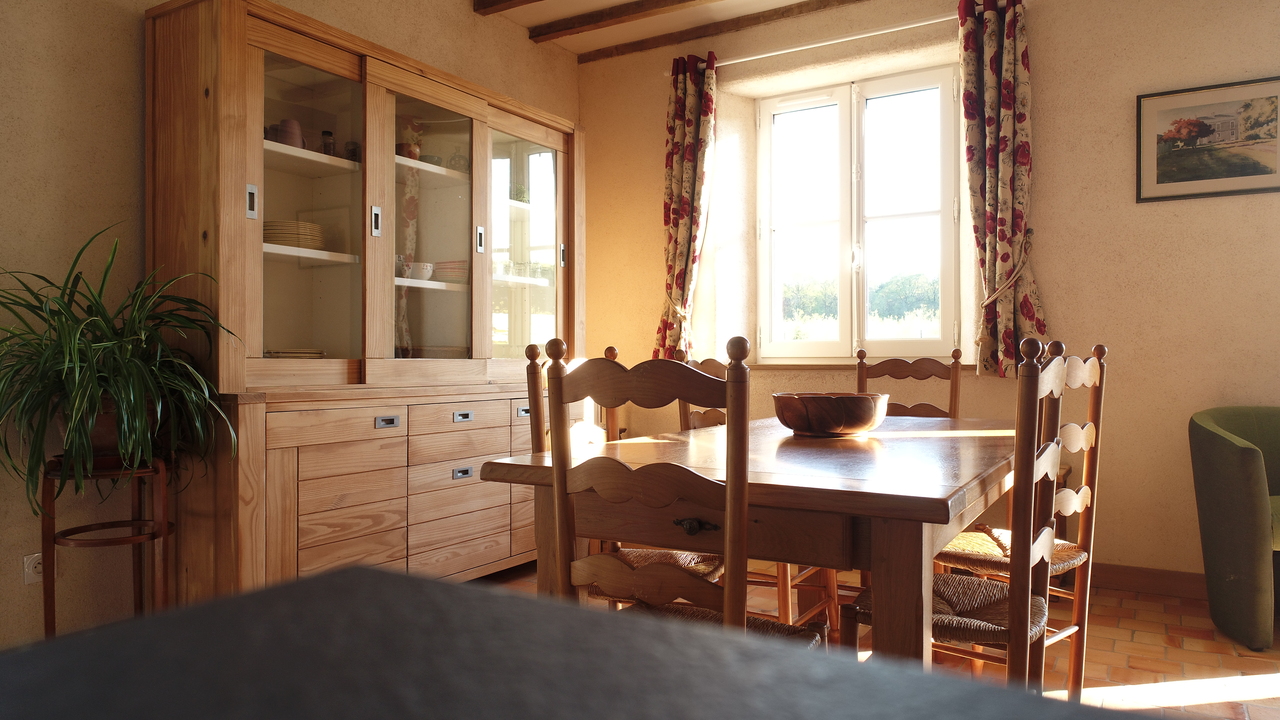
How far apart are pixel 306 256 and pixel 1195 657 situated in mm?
3195

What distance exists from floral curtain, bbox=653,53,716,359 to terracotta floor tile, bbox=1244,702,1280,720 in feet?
8.60

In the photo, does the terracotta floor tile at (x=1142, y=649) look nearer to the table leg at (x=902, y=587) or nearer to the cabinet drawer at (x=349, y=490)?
the table leg at (x=902, y=587)

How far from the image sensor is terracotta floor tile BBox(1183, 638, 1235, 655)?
2.60 metres

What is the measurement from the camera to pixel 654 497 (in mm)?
1283

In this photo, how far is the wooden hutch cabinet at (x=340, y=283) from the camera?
2506 millimetres

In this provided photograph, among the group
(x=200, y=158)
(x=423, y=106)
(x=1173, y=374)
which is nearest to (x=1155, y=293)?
(x=1173, y=374)

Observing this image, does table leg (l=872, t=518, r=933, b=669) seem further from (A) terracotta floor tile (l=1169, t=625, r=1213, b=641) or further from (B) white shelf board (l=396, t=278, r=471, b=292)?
(B) white shelf board (l=396, t=278, r=471, b=292)

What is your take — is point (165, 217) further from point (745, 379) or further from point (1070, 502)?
point (1070, 502)

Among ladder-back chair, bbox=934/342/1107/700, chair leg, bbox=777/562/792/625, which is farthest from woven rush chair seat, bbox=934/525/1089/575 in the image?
chair leg, bbox=777/562/792/625

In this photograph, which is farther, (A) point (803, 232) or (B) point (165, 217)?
(A) point (803, 232)

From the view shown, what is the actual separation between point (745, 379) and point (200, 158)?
2116mm

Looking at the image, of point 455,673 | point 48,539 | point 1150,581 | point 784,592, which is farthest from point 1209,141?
point 48,539

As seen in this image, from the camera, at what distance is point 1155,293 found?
3.23 meters

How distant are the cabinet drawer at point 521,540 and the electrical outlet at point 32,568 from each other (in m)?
1.61
